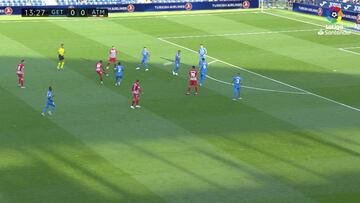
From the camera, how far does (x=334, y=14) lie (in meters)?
77.1

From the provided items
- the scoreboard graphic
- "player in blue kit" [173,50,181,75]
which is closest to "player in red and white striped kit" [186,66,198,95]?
"player in blue kit" [173,50,181,75]

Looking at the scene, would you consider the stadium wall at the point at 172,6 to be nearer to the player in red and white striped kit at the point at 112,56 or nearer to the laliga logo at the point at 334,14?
the laliga logo at the point at 334,14

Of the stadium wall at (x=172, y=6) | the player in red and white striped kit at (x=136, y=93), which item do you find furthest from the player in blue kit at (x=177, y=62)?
the stadium wall at (x=172, y=6)

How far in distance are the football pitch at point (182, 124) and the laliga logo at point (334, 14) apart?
8313 millimetres

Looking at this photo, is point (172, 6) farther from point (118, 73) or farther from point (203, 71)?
point (118, 73)

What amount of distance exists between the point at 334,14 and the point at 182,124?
4250cm

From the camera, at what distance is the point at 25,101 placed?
43.2 meters

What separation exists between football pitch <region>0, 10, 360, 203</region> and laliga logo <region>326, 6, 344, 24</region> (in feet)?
27.3

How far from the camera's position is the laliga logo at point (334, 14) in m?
75.5

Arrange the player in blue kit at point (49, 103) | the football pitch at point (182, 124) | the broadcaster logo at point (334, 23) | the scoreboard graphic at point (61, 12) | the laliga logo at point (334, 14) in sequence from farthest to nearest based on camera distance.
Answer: the scoreboard graphic at point (61, 12) → the laliga logo at point (334, 14) → the broadcaster logo at point (334, 23) → the player in blue kit at point (49, 103) → the football pitch at point (182, 124)

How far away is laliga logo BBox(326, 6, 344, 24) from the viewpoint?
75.5 meters

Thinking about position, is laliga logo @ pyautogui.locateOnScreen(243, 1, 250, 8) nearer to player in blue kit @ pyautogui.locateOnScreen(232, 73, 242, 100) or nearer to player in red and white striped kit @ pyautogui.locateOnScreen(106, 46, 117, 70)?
player in red and white striped kit @ pyautogui.locateOnScreen(106, 46, 117, 70)

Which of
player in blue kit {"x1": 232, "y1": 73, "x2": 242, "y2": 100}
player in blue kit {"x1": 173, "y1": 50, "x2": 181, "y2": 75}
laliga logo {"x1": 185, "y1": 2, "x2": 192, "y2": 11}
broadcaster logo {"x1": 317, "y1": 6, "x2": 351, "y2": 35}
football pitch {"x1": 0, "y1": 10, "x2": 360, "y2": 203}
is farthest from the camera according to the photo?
laliga logo {"x1": 185, "y1": 2, "x2": 192, "y2": 11}

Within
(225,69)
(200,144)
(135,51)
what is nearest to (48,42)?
(135,51)
